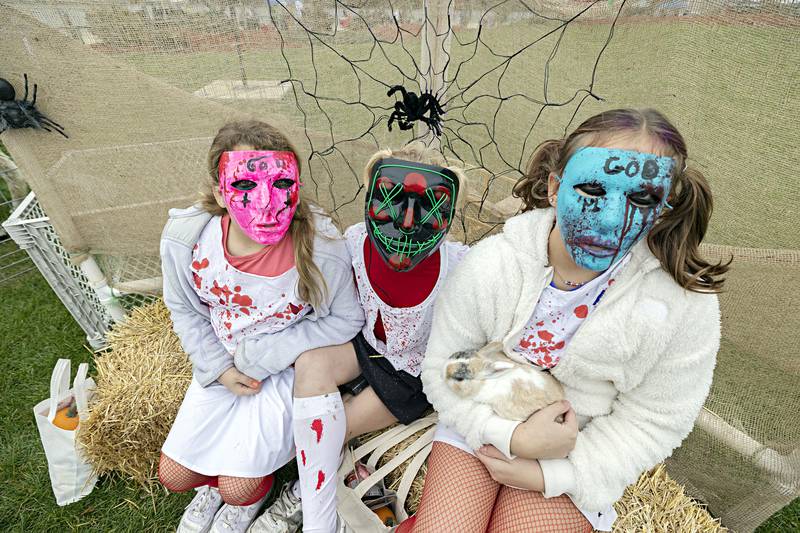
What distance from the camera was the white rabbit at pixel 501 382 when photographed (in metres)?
1.31

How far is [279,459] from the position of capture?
66.6 inches

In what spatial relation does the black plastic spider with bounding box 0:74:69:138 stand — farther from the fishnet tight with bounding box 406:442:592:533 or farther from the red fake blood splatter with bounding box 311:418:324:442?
the fishnet tight with bounding box 406:442:592:533

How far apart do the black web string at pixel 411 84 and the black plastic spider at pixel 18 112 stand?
39.7 inches

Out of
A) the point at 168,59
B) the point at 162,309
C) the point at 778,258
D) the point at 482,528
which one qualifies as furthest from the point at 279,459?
the point at 778,258

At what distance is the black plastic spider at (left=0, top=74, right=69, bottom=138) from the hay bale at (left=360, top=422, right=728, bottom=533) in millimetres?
1963

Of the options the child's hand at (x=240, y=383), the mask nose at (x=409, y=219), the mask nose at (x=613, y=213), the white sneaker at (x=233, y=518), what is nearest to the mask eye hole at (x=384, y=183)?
the mask nose at (x=409, y=219)

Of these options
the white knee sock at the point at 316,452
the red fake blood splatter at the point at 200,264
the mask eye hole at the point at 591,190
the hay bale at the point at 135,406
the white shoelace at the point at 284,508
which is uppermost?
the mask eye hole at the point at 591,190

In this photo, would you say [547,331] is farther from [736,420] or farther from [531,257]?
[736,420]

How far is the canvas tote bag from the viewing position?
77.3 inches

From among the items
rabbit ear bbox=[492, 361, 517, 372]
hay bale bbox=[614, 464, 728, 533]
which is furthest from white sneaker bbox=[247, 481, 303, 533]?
hay bale bbox=[614, 464, 728, 533]

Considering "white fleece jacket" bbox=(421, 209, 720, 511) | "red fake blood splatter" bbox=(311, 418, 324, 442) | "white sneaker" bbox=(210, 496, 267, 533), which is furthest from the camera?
"white sneaker" bbox=(210, 496, 267, 533)

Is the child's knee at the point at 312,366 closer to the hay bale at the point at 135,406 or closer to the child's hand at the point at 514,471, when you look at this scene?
the child's hand at the point at 514,471

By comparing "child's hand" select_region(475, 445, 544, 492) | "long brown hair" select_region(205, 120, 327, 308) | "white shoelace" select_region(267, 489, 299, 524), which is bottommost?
"white shoelace" select_region(267, 489, 299, 524)

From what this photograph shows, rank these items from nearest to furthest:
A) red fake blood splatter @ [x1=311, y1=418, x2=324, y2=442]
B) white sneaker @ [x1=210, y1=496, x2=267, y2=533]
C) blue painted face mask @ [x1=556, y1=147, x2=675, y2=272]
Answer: blue painted face mask @ [x1=556, y1=147, x2=675, y2=272]
red fake blood splatter @ [x1=311, y1=418, x2=324, y2=442]
white sneaker @ [x1=210, y1=496, x2=267, y2=533]
